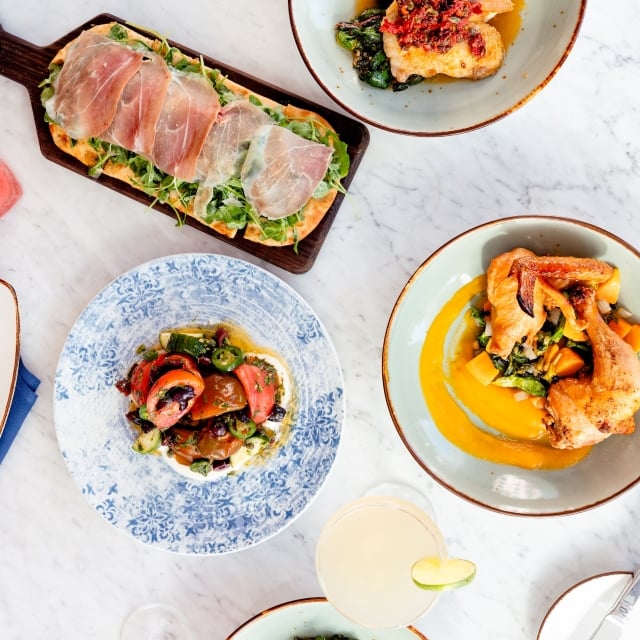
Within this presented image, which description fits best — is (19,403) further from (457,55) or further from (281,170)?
(457,55)

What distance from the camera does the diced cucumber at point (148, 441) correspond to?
236 centimetres

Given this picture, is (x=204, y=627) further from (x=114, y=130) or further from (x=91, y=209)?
(x=114, y=130)

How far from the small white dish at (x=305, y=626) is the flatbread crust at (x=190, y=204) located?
1208 mm

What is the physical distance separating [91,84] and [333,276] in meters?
0.98

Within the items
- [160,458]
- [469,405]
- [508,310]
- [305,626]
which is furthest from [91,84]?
[305,626]

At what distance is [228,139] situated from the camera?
7.14ft

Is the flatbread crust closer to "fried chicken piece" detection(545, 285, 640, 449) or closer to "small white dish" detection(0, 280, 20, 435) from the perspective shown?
"small white dish" detection(0, 280, 20, 435)

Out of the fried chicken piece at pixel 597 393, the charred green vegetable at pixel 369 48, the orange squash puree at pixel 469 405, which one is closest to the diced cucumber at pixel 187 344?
the orange squash puree at pixel 469 405

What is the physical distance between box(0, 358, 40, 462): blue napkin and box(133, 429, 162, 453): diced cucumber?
473mm

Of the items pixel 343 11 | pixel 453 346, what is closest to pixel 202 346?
pixel 453 346

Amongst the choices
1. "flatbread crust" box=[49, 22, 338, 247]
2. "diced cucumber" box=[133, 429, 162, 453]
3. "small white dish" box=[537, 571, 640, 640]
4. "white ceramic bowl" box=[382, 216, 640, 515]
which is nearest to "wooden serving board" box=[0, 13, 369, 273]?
"flatbread crust" box=[49, 22, 338, 247]

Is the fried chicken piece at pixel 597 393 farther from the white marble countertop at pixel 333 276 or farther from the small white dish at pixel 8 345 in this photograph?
the small white dish at pixel 8 345

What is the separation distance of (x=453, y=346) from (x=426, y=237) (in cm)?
38

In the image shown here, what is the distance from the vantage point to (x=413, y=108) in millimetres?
2213
